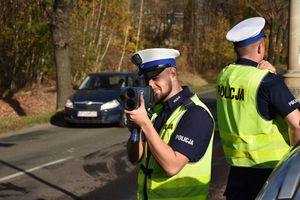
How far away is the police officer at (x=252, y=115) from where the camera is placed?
371cm

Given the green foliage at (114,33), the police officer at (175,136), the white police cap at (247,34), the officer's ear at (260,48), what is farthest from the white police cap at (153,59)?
the green foliage at (114,33)

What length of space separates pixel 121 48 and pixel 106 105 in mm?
19874

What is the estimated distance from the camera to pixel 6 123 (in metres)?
15.9

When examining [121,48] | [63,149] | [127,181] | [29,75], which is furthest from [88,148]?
[121,48]

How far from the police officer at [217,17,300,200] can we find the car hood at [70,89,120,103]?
39.5 feet

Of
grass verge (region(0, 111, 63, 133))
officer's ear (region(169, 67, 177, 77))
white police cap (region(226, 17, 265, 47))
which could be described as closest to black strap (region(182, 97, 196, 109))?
officer's ear (region(169, 67, 177, 77))

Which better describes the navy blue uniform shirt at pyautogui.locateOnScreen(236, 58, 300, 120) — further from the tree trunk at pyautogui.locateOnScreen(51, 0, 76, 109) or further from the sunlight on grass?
the tree trunk at pyautogui.locateOnScreen(51, 0, 76, 109)

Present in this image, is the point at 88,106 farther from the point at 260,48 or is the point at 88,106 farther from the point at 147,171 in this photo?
the point at 147,171

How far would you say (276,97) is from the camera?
3674 millimetres

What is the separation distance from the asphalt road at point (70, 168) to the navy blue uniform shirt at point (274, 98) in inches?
144

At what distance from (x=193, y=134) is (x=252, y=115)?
2.51 ft

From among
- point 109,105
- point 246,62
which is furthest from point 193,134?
point 109,105

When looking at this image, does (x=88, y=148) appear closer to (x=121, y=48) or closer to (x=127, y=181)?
(x=127, y=181)

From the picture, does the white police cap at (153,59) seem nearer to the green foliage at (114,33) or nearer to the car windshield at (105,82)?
the car windshield at (105,82)
